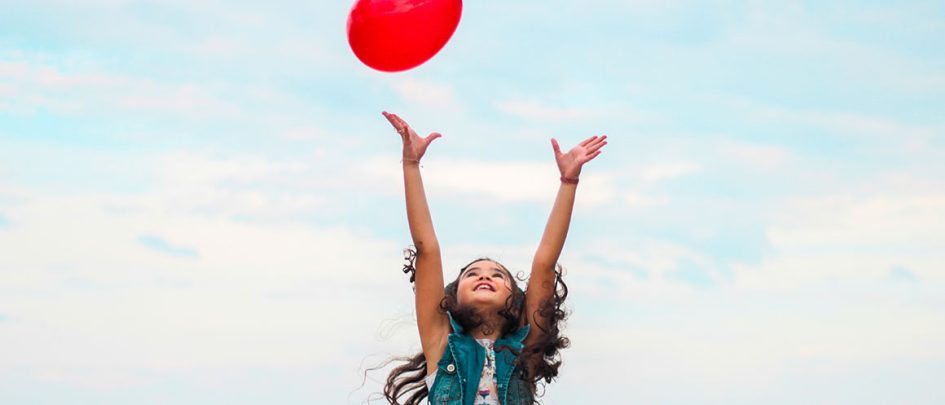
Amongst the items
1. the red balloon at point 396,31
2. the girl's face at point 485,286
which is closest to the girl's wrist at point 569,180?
the girl's face at point 485,286

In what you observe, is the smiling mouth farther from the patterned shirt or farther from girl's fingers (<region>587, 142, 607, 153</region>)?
girl's fingers (<region>587, 142, 607, 153</region>)

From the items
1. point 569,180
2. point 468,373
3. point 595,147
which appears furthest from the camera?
point 595,147

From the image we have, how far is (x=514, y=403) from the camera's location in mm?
6395

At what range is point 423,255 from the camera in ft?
21.2

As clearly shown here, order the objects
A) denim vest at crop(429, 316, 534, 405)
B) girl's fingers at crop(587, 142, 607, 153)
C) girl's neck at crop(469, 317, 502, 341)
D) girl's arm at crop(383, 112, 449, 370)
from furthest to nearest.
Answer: girl's fingers at crop(587, 142, 607, 153), girl's neck at crop(469, 317, 502, 341), girl's arm at crop(383, 112, 449, 370), denim vest at crop(429, 316, 534, 405)

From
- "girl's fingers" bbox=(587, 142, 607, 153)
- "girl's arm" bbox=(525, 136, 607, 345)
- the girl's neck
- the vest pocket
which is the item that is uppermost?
"girl's fingers" bbox=(587, 142, 607, 153)

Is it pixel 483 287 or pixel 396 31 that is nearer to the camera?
pixel 483 287

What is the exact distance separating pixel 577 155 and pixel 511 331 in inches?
42.7

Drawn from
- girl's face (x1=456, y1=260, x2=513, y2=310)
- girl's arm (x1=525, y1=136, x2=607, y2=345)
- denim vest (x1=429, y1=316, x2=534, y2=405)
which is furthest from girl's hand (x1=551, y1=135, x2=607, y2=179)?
denim vest (x1=429, y1=316, x2=534, y2=405)

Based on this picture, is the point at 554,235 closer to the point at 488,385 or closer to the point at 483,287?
the point at 483,287

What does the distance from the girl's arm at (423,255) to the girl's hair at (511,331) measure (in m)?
0.08

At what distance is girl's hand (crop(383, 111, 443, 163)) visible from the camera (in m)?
6.56

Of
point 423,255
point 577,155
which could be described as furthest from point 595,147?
point 423,255

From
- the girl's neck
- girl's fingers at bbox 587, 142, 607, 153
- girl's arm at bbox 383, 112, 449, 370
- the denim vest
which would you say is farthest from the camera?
girl's fingers at bbox 587, 142, 607, 153
